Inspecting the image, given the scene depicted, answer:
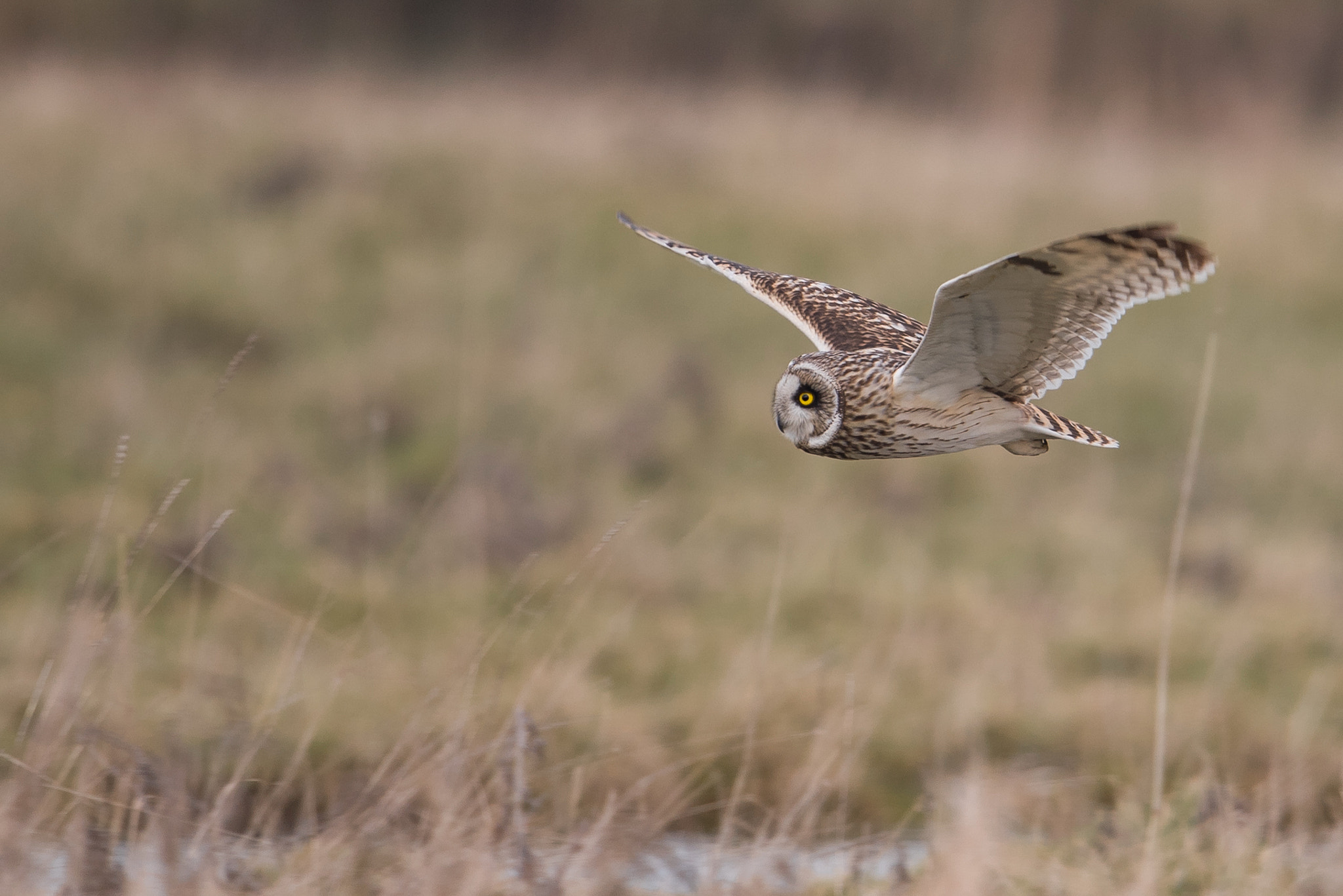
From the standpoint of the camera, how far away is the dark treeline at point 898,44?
1653cm

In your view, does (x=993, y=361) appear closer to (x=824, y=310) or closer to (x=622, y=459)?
(x=824, y=310)

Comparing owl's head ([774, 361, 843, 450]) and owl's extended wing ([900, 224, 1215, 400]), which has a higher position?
owl's extended wing ([900, 224, 1215, 400])

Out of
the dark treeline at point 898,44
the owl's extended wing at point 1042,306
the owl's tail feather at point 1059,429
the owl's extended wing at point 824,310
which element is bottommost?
the owl's tail feather at point 1059,429

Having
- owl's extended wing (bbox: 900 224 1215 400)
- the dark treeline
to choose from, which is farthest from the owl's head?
the dark treeline

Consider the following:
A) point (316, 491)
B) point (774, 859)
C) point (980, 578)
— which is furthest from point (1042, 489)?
point (774, 859)

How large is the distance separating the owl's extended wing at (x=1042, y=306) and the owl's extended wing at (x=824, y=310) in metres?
0.35

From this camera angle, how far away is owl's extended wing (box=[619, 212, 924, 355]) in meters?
2.84

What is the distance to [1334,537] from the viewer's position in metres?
9.73

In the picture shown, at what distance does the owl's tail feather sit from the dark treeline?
14.8m

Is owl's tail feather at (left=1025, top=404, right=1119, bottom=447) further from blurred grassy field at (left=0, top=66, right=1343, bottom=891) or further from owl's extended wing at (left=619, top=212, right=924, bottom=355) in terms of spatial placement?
blurred grassy field at (left=0, top=66, right=1343, bottom=891)

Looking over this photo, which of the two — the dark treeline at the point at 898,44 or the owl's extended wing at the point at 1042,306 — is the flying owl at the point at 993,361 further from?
the dark treeline at the point at 898,44

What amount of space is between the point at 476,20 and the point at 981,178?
6590 mm

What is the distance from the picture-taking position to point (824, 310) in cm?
305

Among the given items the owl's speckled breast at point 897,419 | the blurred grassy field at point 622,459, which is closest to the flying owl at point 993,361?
the owl's speckled breast at point 897,419
